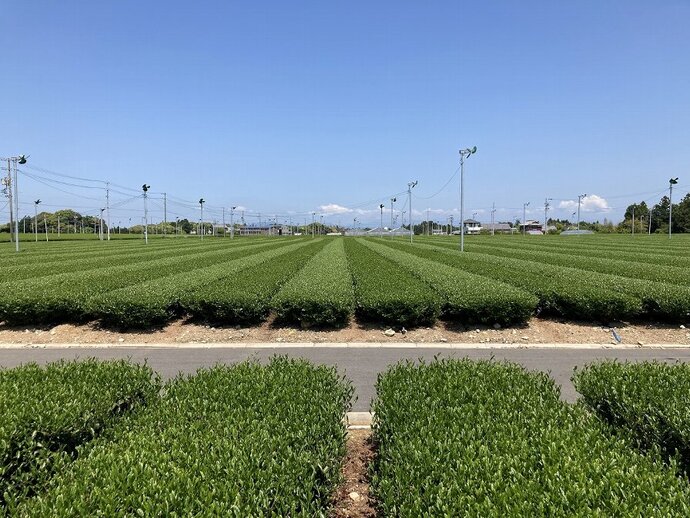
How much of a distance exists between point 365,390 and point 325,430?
3062 millimetres

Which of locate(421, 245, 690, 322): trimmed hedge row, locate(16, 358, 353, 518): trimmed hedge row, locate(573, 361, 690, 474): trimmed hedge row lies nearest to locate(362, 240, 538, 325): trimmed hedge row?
locate(421, 245, 690, 322): trimmed hedge row

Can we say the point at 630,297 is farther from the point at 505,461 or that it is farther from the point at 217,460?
the point at 217,460

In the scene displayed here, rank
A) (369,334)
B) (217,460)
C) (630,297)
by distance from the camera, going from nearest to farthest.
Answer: (217,460)
(369,334)
(630,297)

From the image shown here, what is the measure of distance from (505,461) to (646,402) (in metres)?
2.09

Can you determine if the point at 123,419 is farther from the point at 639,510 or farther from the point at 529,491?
the point at 639,510

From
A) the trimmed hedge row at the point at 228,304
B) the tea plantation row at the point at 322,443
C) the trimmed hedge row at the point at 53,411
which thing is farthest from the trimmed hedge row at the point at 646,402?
the trimmed hedge row at the point at 228,304

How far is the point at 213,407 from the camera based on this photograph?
149 inches

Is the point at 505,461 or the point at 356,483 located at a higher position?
the point at 505,461

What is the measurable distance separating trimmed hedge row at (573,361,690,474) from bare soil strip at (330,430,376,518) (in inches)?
99.6

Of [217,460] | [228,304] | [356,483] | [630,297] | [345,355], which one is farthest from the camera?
[228,304]

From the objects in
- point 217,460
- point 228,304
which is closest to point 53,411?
point 217,460

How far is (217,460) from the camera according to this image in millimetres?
2916

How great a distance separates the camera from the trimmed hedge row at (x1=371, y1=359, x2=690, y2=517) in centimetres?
250

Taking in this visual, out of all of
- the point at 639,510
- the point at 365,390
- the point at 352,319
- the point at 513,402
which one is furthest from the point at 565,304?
the point at 639,510
